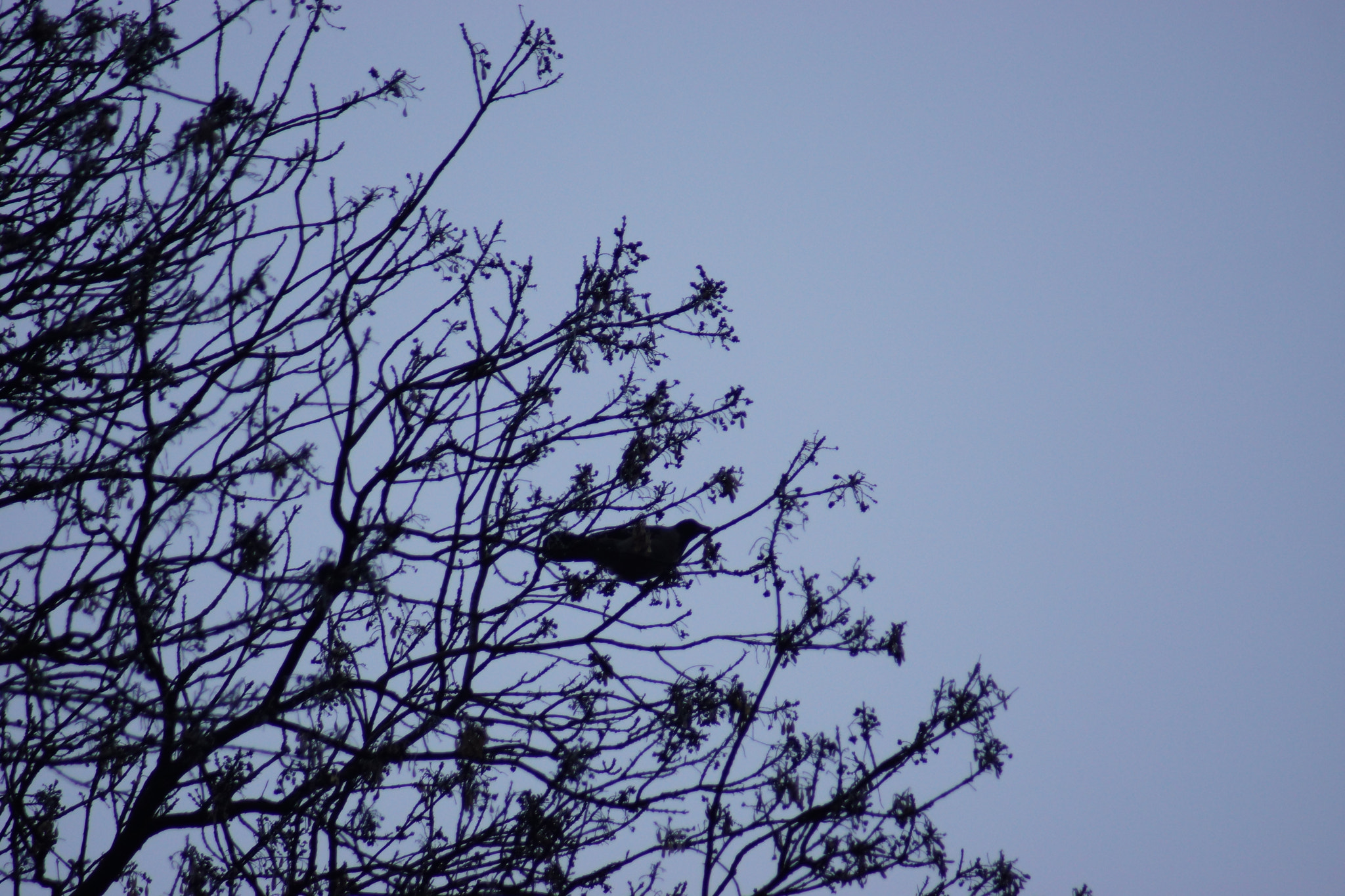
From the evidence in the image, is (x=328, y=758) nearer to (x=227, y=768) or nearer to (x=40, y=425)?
(x=227, y=768)

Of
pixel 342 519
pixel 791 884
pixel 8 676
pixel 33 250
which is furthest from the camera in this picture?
pixel 791 884

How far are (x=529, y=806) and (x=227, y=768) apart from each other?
54.3 inches

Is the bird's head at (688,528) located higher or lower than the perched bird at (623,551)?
higher

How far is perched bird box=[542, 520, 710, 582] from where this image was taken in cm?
544

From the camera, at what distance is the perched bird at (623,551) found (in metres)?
5.44

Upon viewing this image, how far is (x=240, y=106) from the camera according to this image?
5.28 m

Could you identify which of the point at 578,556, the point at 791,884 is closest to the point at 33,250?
the point at 578,556

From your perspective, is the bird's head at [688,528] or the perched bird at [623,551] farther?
the bird's head at [688,528]

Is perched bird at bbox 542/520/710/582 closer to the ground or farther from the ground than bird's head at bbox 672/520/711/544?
closer to the ground

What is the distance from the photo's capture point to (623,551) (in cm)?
555

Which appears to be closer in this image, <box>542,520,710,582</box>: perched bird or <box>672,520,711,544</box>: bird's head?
<box>542,520,710,582</box>: perched bird

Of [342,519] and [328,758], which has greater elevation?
[342,519]

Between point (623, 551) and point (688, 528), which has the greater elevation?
point (688, 528)

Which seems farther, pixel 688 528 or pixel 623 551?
pixel 688 528
